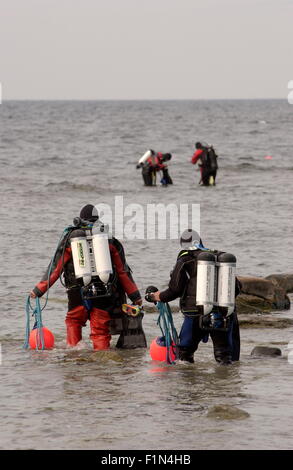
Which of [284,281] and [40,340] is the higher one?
[284,281]

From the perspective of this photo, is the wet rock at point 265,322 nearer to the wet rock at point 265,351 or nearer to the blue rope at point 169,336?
the wet rock at point 265,351

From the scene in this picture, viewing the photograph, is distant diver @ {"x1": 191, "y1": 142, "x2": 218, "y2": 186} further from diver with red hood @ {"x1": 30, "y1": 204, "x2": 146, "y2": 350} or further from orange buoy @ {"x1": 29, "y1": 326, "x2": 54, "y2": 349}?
diver with red hood @ {"x1": 30, "y1": 204, "x2": 146, "y2": 350}

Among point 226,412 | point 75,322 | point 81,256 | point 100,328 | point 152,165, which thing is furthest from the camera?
point 152,165

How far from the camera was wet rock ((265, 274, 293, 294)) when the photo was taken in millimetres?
14273

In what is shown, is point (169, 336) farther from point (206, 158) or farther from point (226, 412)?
point (206, 158)

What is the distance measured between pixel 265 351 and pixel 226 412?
258cm

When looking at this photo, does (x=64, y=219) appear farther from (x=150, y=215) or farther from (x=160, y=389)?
(x=160, y=389)

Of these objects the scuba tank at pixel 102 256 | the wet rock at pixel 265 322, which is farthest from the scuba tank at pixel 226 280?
the wet rock at pixel 265 322

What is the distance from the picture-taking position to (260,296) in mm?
13414

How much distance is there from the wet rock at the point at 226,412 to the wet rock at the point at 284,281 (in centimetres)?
616

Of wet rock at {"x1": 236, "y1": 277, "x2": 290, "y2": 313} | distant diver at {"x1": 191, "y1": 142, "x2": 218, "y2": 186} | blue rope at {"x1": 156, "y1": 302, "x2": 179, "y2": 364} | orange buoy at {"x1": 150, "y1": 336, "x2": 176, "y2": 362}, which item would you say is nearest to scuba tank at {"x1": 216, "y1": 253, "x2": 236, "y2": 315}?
blue rope at {"x1": 156, "y1": 302, "x2": 179, "y2": 364}

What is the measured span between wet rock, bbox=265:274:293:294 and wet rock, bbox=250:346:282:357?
11.9 feet

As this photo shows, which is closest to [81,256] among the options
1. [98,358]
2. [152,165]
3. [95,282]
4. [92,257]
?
[92,257]

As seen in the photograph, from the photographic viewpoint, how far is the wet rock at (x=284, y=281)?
1427 centimetres
